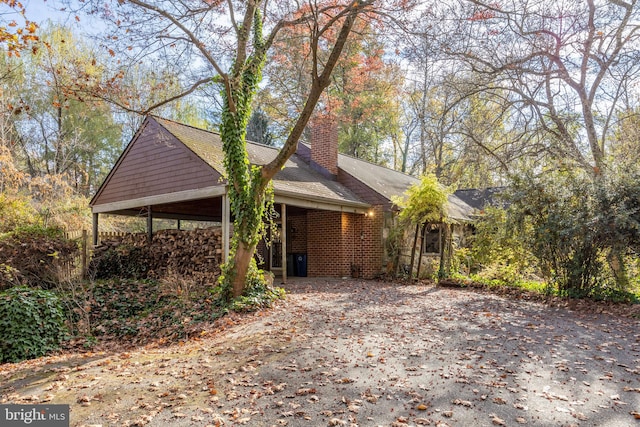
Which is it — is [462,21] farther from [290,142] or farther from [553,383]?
[553,383]

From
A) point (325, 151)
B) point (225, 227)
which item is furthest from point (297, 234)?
point (225, 227)

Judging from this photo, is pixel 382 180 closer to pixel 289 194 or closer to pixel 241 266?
pixel 289 194

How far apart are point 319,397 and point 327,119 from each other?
29.9 ft

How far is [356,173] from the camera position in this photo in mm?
15039

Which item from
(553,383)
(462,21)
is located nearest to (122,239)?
(462,21)

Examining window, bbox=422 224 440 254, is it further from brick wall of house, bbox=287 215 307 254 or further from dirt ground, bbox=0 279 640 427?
dirt ground, bbox=0 279 640 427

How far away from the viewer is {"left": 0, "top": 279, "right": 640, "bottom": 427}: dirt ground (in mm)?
3402

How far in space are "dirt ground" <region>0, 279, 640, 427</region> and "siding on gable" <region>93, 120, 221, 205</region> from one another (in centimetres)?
496

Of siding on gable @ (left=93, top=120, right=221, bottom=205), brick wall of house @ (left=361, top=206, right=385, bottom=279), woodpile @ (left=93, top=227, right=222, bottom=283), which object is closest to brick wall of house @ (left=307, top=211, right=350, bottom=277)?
brick wall of house @ (left=361, top=206, right=385, bottom=279)

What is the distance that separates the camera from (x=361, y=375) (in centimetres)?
420

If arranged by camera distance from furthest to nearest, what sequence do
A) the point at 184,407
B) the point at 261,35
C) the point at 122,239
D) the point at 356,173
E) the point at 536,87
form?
the point at 356,173, the point at 122,239, the point at 536,87, the point at 261,35, the point at 184,407

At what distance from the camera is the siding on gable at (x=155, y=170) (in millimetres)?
10430

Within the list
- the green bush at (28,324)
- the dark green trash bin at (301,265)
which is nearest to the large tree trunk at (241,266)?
the green bush at (28,324)

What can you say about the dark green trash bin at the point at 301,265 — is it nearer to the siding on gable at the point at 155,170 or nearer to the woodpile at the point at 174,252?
the woodpile at the point at 174,252
